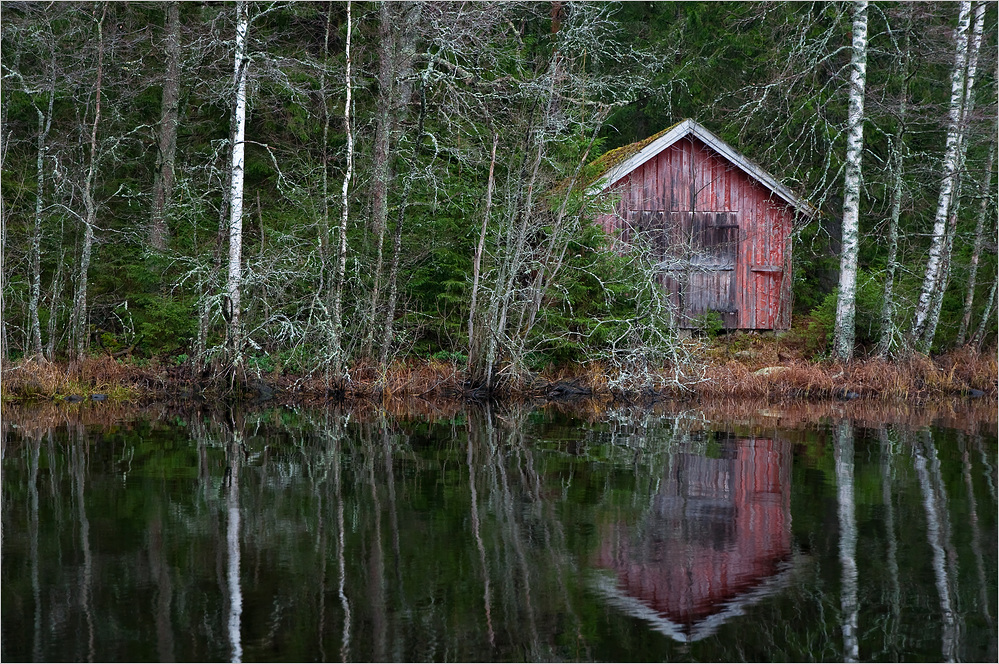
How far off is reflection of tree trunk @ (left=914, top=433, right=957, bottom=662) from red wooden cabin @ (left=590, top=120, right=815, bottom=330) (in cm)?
1224

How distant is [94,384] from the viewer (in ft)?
59.7

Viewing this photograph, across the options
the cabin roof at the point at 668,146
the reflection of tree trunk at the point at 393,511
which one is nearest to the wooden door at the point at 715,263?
the cabin roof at the point at 668,146

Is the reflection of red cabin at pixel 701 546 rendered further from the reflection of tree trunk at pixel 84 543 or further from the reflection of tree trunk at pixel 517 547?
the reflection of tree trunk at pixel 84 543

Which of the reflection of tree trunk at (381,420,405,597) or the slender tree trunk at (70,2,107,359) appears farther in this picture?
the slender tree trunk at (70,2,107,359)

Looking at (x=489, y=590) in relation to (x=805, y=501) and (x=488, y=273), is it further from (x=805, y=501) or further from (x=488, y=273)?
(x=488, y=273)

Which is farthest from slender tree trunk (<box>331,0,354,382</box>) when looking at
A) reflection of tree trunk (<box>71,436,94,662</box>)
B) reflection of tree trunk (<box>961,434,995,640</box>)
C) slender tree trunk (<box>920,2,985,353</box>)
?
slender tree trunk (<box>920,2,985,353</box>)

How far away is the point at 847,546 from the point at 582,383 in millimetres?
12556

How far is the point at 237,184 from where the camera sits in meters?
17.5

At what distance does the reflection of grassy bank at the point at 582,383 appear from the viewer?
715 inches

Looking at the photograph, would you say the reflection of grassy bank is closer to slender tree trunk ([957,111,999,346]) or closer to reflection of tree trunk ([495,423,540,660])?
slender tree trunk ([957,111,999,346])

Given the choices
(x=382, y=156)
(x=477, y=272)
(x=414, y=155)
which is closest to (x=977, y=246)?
(x=477, y=272)

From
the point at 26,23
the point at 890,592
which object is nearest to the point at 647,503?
the point at 890,592

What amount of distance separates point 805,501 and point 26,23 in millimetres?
19617

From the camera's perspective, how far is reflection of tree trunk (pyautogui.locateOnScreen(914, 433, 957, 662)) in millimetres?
5426
